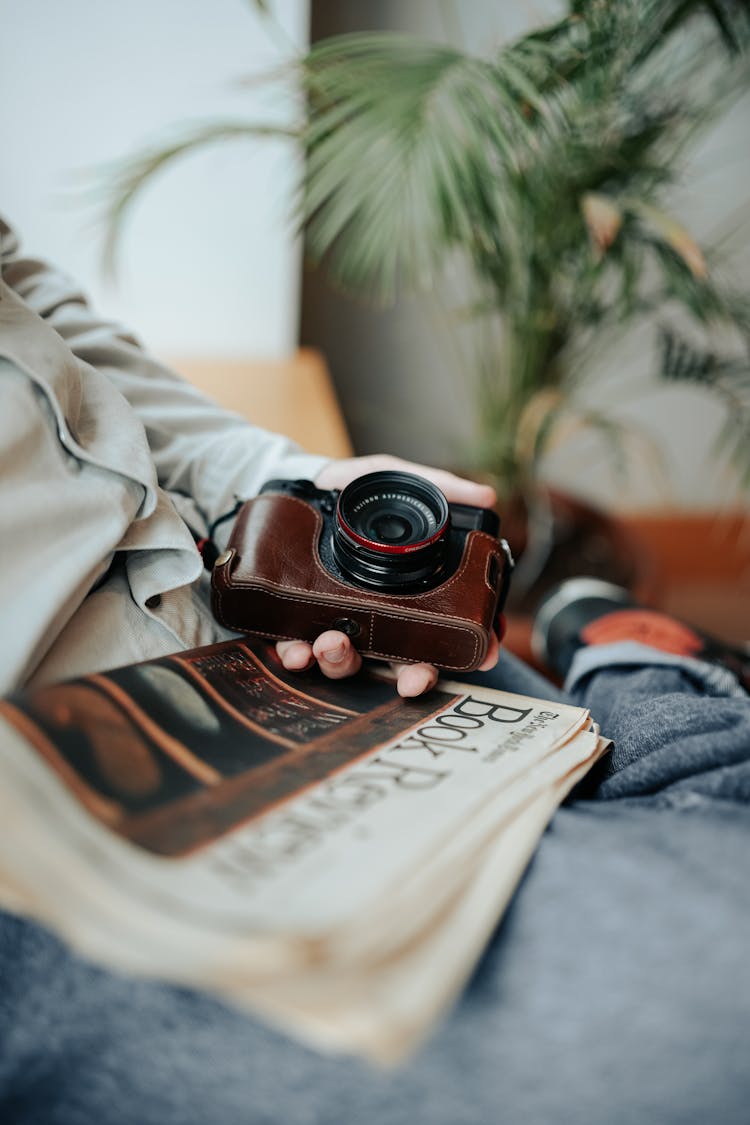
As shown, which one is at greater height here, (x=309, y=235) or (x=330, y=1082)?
(x=309, y=235)

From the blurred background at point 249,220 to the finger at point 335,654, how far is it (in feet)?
1.99

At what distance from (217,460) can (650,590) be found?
93 cm

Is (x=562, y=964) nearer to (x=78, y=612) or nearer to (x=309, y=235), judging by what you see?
(x=78, y=612)

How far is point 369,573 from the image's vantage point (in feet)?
1.83

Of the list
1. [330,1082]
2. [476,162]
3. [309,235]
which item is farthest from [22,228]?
[330,1082]

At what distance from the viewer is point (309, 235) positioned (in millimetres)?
1554

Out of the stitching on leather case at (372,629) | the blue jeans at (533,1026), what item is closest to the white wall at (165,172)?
the stitching on leather case at (372,629)

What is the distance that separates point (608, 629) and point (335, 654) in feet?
1.23

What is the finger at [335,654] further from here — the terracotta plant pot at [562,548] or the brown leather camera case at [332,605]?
the terracotta plant pot at [562,548]

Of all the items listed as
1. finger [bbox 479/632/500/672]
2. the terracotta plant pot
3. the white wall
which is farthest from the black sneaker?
the white wall

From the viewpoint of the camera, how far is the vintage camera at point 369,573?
21.4 inches

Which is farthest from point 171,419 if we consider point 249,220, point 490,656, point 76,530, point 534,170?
point 249,220

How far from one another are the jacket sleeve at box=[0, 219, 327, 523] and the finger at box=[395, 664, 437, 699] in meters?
0.22

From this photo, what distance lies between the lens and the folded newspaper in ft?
0.87
